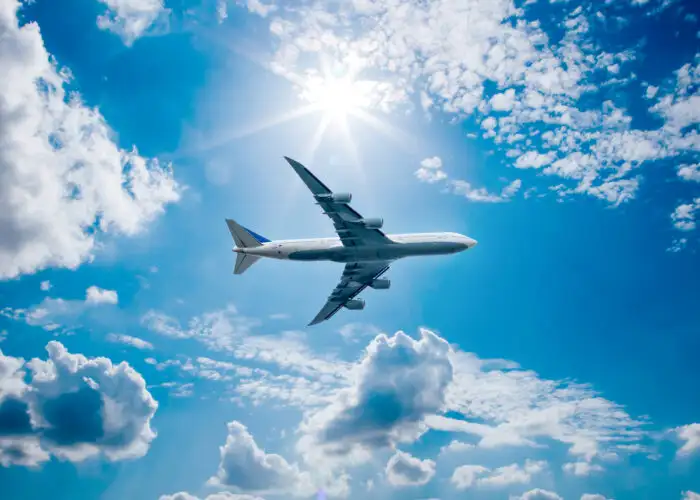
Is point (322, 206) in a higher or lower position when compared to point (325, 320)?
higher

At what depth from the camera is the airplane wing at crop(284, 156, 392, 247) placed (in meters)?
64.5

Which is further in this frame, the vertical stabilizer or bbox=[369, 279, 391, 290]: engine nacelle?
bbox=[369, 279, 391, 290]: engine nacelle

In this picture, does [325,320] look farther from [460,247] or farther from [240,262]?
[460,247]

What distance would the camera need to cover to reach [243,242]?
2995 inches

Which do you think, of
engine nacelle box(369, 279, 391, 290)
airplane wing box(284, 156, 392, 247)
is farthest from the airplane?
engine nacelle box(369, 279, 391, 290)

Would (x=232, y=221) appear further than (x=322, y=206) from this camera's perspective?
Yes

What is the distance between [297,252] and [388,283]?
1670cm

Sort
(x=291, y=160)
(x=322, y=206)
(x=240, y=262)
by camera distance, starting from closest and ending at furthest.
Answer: (x=291, y=160) → (x=322, y=206) → (x=240, y=262)

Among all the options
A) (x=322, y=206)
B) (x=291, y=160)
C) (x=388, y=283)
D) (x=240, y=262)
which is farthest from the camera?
(x=388, y=283)

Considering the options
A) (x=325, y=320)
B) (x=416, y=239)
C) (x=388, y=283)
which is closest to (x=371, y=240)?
(x=416, y=239)

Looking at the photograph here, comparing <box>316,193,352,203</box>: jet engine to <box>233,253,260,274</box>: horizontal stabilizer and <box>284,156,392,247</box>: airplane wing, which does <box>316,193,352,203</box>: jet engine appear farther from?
<box>233,253,260,274</box>: horizontal stabilizer

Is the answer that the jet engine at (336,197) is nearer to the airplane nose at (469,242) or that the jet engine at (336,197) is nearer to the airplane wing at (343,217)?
the airplane wing at (343,217)

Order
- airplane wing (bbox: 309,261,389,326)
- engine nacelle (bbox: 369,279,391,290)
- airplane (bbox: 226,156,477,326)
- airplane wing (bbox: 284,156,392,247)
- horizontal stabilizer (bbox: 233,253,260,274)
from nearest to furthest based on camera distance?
airplane wing (bbox: 284,156,392,247)
airplane (bbox: 226,156,477,326)
horizontal stabilizer (bbox: 233,253,260,274)
airplane wing (bbox: 309,261,389,326)
engine nacelle (bbox: 369,279,391,290)

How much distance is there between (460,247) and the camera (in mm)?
71062
